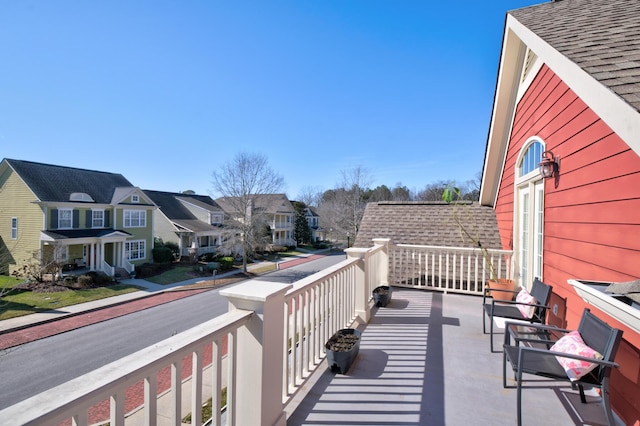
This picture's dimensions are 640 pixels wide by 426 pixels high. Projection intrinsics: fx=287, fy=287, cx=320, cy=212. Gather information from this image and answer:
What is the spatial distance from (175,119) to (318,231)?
31730mm

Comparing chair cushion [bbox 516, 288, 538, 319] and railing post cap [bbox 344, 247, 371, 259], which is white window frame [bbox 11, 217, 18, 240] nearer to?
railing post cap [bbox 344, 247, 371, 259]

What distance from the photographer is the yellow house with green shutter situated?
55.5 ft

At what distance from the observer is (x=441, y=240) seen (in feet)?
23.5

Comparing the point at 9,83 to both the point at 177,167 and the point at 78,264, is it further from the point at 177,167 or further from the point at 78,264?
the point at 177,167

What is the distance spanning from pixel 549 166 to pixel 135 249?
79.5ft

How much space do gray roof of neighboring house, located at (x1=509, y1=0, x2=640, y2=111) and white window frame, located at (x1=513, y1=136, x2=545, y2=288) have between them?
60.3 inches

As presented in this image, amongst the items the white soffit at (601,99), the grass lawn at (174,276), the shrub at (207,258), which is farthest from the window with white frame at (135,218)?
the white soffit at (601,99)

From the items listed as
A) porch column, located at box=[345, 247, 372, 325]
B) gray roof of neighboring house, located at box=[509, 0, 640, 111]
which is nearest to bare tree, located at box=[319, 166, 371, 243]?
porch column, located at box=[345, 247, 372, 325]

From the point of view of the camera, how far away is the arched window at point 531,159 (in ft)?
14.5

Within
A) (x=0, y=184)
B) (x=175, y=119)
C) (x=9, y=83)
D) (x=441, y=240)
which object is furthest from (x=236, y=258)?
(x=441, y=240)

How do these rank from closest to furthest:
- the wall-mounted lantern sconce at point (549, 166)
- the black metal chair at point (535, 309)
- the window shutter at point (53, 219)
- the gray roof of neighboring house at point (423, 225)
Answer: the black metal chair at point (535, 309)
the wall-mounted lantern sconce at point (549, 166)
the gray roof of neighboring house at point (423, 225)
the window shutter at point (53, 219)

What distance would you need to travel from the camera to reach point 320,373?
9.34 ft

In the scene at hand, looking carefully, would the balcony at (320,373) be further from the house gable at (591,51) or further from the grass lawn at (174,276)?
the grass lawn at (174,276)

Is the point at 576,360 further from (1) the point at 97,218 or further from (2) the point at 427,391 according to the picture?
(1) the point at 97,218
